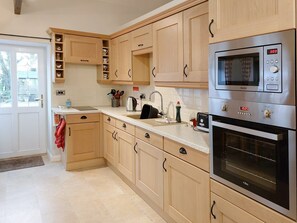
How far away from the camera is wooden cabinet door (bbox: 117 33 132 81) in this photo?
Answer: 12.0ft

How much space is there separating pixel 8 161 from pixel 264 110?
4.26 metres

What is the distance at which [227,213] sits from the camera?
1604 mm

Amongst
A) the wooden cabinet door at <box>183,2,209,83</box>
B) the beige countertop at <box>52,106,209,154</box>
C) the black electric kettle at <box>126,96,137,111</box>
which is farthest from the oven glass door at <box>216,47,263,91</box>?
the black electric kettle at <box>126,96,137,111</box>

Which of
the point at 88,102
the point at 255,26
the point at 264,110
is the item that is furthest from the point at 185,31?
the point at 88,102

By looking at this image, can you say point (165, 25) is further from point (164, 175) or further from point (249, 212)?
point (249, 212)

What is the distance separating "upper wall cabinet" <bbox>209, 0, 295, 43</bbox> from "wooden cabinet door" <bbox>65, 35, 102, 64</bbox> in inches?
112

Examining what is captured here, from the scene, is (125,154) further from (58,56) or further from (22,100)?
(22,100)

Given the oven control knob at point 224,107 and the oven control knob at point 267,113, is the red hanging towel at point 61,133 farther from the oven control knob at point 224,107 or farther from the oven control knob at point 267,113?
the oven control knob at point 267,113

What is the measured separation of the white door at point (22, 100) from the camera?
14.1 ft

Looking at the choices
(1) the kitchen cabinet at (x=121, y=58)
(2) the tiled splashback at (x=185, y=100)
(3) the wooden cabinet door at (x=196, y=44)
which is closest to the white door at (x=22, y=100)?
(1) the kitchen cabinet at (x=121, y=58)

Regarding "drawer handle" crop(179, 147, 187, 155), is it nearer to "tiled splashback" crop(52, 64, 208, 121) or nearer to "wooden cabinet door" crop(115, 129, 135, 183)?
"wooden cabinet door" crop(115, 129, 135, 183)

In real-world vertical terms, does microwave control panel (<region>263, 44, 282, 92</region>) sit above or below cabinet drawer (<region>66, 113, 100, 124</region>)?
above

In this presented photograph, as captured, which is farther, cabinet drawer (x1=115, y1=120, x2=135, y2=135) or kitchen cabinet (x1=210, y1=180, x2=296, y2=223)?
cabinet drawer (x1=115, y1=120, x2=135, y2=135)

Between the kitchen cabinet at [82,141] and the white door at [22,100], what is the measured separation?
1109 mm
